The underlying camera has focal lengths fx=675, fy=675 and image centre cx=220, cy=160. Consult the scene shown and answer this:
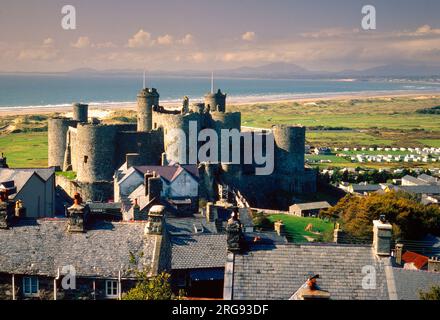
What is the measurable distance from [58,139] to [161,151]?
9.32m

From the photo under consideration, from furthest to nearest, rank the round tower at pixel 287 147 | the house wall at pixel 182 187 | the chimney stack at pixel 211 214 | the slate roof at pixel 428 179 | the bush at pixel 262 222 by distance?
the slate roof at pixel 428 179
the round tower at pixel 287 147
the house wall at pixel 182 187
the bush at pixel 262 222
the chimney stack at pixel 211 214

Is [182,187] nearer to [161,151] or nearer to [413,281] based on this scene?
[161,151]

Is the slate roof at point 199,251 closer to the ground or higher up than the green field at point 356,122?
higher up

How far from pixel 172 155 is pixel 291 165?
8729 millimetres

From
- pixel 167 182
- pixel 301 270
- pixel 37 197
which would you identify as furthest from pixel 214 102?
pixel 301 270

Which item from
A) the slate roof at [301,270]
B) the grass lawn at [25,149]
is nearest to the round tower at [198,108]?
the grass lawn at [25,149]

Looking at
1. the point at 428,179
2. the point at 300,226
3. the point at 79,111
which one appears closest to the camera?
the point at 300,226

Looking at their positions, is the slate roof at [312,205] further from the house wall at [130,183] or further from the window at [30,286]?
the window at [30,286]

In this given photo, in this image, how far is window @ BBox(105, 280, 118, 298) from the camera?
15375 millimetres

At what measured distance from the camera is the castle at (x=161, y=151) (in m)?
38.9

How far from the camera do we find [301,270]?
1326cm

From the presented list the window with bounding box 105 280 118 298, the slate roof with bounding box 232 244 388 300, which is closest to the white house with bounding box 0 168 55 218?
the window with bounding box 105 280 118 298

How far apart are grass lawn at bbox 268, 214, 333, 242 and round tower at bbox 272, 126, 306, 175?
243 inches

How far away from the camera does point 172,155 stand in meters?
38.8
